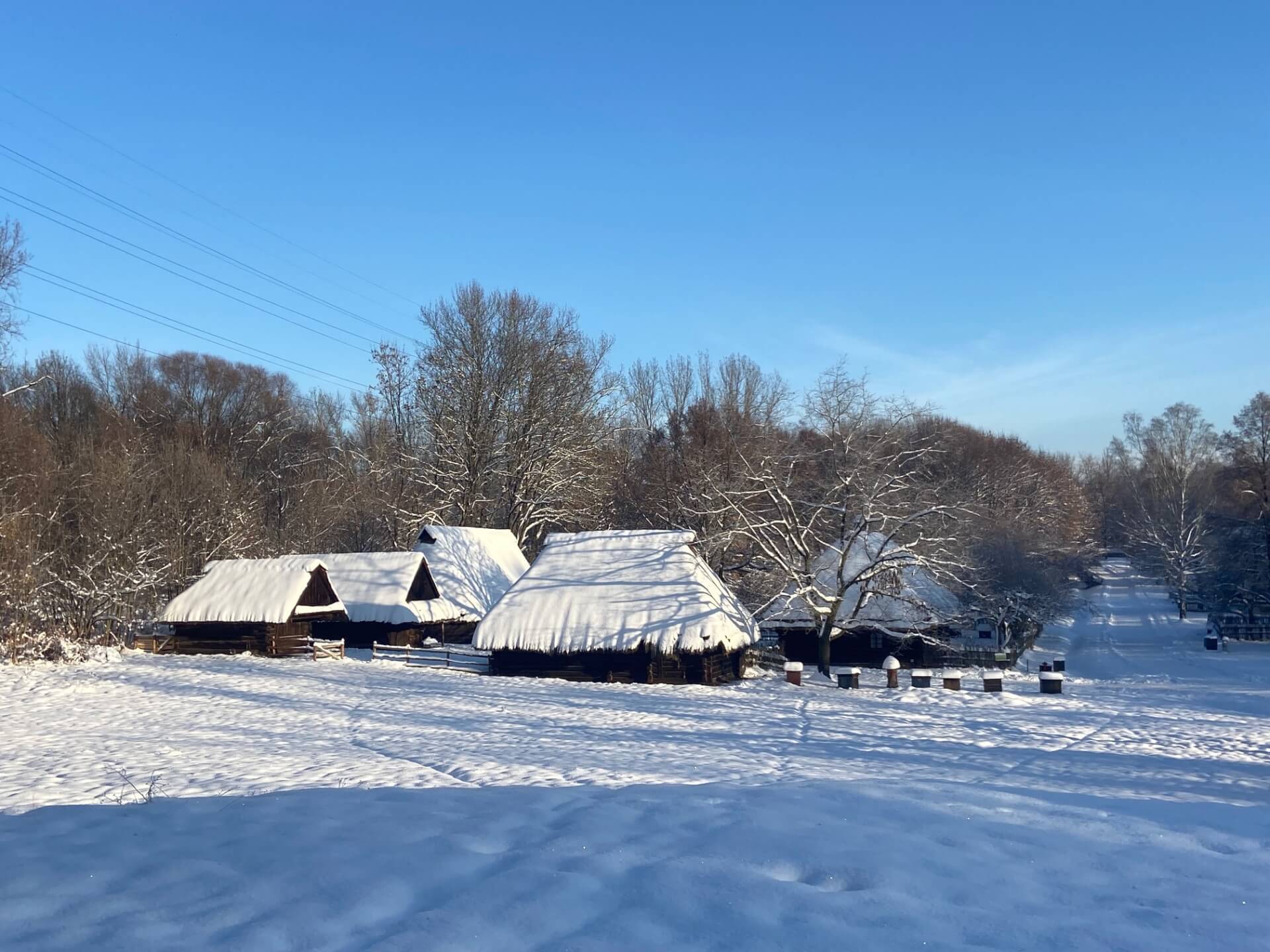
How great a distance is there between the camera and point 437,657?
30.9 meters

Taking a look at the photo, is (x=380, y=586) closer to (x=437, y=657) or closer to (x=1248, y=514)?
(x=437, y=657)

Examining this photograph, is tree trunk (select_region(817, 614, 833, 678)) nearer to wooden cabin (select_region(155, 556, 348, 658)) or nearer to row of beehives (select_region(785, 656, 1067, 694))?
row of beehives (select_region(785, 656, 1067, 694))

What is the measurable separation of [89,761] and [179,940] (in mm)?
10007

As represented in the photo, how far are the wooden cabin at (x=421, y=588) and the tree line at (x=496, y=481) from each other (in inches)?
199

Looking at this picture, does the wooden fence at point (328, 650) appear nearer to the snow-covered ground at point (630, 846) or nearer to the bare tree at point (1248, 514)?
the snow-covered ground at point (630, 846)

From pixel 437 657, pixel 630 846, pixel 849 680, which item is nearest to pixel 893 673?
pixel 849 680

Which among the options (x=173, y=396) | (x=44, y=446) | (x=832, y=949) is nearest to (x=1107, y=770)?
(x=832, y=949)

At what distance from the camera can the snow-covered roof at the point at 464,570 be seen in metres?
38.0

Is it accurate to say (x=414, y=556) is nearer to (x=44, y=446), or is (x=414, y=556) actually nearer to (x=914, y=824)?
(x=44, y=446)

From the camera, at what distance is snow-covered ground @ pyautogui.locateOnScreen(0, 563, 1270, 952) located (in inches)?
196

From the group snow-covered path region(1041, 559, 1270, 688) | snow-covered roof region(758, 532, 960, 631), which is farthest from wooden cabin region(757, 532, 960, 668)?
snow-covered path region(1041, 559, 1270, 688)

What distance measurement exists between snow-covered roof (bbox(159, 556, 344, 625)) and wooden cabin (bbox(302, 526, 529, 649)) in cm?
254

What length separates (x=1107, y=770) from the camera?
1212 centimetres

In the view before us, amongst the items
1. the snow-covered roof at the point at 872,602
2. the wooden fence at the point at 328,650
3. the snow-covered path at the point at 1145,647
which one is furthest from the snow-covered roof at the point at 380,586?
the snow-covered path at the point at 1145,647
